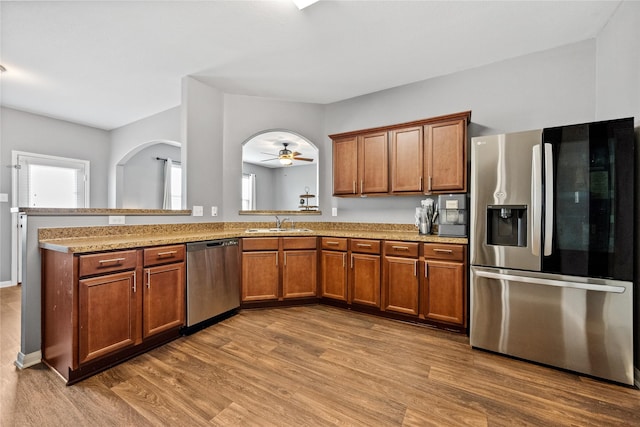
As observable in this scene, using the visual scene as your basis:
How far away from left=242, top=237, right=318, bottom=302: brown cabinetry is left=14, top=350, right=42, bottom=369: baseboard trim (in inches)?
64.7

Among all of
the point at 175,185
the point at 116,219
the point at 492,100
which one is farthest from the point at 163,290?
the point at 175,185

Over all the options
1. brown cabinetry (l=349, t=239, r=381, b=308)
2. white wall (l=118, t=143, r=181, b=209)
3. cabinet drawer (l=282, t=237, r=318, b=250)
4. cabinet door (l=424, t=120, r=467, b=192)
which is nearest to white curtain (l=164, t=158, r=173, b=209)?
white wall (l=118, t=143, r=181, b=209)

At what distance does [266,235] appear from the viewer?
10.5ft

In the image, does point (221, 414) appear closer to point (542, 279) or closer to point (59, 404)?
point (59, 404)

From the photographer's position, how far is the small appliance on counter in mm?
2713

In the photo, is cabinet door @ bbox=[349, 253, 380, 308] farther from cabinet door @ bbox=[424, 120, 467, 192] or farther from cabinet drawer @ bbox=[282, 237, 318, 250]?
cabinet door @ bbox=[424, 120, 467, 192]

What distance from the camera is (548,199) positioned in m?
2.06

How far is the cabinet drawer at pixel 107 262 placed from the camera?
6.06 ft

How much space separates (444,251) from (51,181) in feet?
20.3

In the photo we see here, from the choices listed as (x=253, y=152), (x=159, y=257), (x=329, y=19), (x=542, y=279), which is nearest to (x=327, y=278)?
(x=159, y=257)

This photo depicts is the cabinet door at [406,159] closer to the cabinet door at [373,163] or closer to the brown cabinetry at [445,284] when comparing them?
the cabinet door at [373,163]

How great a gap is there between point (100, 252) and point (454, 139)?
10.4 feet

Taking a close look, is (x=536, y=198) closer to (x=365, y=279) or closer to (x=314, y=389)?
(x=365, y=279)

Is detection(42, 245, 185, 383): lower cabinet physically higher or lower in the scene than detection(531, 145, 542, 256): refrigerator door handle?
lower
